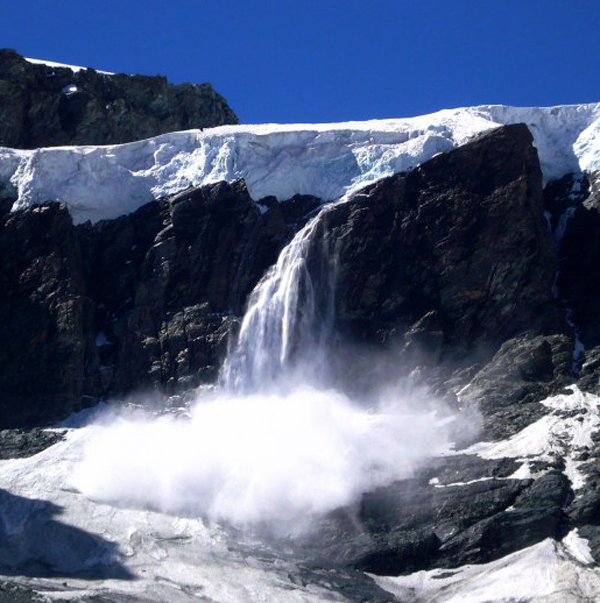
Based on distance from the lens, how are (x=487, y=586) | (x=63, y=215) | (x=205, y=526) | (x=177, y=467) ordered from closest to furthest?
(x=487, y=586) → (x=205, y=526) → (x=177, y=467) → (x=63, y=215)

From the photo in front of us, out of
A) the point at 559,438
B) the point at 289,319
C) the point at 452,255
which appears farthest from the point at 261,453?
the point at 452,255

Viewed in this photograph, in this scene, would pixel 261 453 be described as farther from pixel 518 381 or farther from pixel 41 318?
pixel 41 318

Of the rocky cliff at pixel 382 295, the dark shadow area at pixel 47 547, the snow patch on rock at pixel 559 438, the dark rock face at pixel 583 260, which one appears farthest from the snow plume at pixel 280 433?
the dark rock face at pixel 583 260

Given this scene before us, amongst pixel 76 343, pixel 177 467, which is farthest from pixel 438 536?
pixel 76 343

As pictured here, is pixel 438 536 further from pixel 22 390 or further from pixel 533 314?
pixel 22 390

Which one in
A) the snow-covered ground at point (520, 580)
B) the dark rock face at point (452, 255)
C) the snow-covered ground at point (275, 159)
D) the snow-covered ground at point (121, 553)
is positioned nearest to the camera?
the snow-covered ground at point (520, 580)

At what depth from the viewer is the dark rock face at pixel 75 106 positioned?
9500cm

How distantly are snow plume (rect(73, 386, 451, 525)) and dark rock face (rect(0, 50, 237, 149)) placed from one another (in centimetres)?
3190

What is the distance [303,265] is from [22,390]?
16.1m

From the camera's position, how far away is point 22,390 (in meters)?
71.6

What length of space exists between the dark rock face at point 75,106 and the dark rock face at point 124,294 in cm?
1863

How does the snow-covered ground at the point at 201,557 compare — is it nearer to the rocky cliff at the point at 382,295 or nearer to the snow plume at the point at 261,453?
the snow plume at the point at 261,453

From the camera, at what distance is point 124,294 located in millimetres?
76250

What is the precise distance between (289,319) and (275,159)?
12.1m
